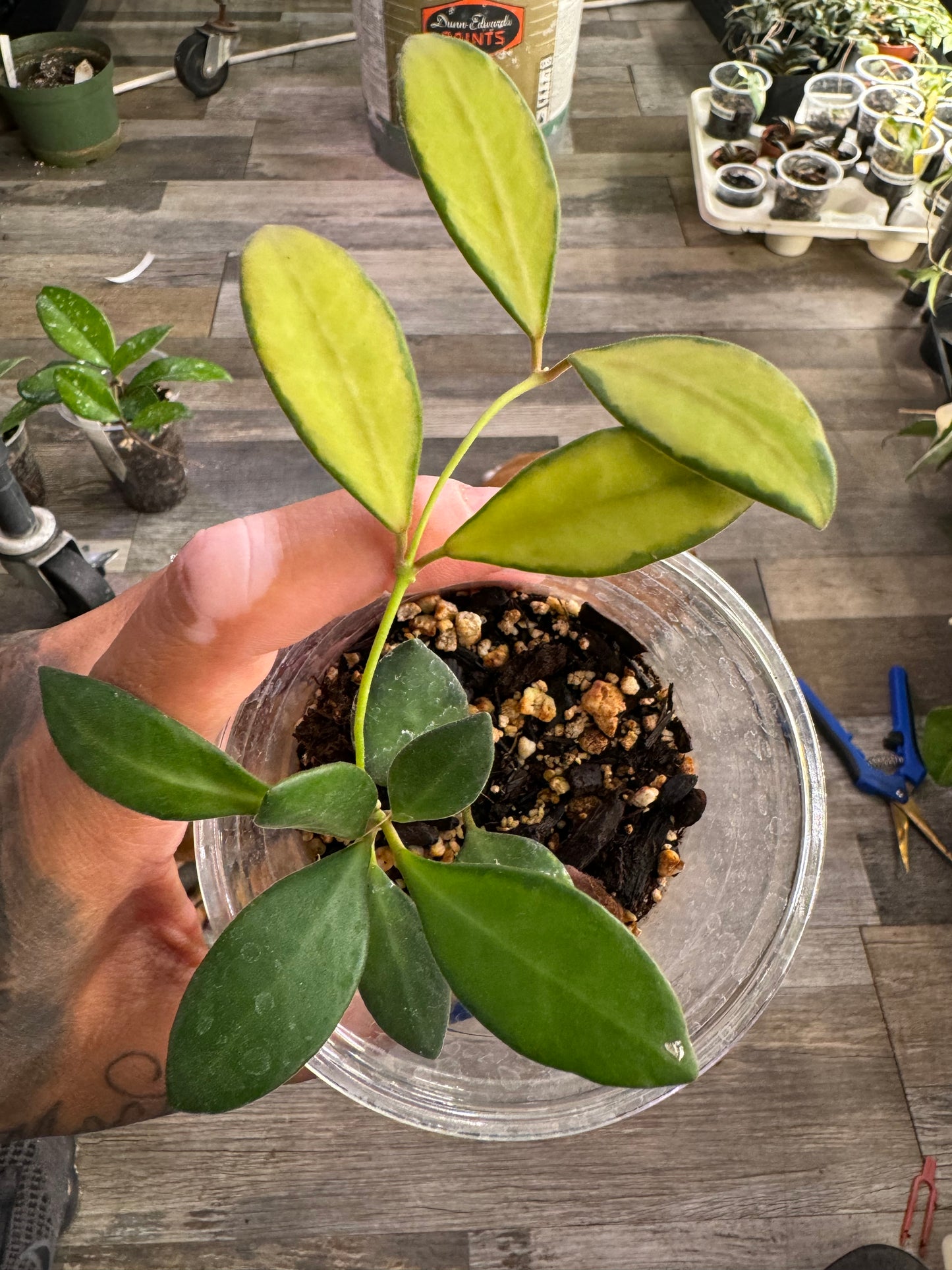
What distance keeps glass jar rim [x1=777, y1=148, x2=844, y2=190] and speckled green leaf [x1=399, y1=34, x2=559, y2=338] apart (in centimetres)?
128

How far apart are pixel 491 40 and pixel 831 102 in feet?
2.19

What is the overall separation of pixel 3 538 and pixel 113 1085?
594 mm

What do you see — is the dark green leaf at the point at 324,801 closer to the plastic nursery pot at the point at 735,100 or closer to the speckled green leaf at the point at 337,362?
the speckled green leaf at the point at 337,362

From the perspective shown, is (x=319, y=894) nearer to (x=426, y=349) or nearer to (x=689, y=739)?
(x=689, y=739)

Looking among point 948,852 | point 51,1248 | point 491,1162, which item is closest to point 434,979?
point 491,1162

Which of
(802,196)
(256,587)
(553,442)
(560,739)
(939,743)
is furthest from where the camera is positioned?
(802,196)

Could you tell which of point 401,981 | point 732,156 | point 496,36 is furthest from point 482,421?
point 732,156

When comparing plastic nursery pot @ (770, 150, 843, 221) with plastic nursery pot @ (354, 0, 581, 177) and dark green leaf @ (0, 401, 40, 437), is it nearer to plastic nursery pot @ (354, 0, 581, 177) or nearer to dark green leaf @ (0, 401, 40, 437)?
plastic nursery pot @ (354, 0, 581, 177)

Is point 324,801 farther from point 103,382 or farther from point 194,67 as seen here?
point 194,67

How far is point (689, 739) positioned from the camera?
2.08 feet

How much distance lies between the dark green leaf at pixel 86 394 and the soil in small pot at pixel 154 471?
52 mm

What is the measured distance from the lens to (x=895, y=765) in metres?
1.08

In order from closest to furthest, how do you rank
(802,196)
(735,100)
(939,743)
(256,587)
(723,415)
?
Answer: 1. (723,415)
2. (256,587)
3. (939,743)
4. (802,196)
5. (735,100)

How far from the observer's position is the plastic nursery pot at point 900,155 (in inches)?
57.2
